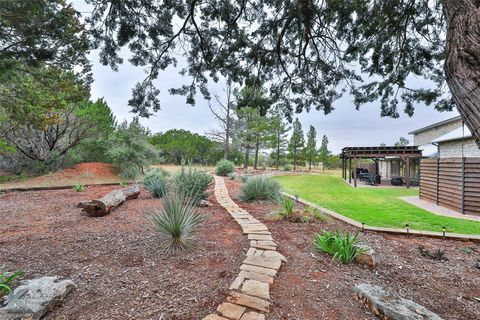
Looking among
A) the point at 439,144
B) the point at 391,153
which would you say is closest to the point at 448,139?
the point at 439,144

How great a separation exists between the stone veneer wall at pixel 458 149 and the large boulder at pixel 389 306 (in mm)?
12545

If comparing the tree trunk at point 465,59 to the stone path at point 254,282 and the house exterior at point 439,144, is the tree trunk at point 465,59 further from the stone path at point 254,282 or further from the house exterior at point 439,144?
the house exterior at point 439,144

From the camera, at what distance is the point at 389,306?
1.92m

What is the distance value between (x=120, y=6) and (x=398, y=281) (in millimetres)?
5555

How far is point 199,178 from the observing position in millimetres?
6328

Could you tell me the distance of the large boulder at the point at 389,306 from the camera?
1820 mm

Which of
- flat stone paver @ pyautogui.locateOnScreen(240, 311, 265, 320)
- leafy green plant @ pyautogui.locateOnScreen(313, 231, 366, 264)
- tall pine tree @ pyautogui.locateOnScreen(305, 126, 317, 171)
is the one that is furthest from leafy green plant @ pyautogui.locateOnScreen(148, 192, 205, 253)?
tall pine tree @ pyautogui.locateOnScreen(305, 126, 317, 171)

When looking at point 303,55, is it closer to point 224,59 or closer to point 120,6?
point 224,59

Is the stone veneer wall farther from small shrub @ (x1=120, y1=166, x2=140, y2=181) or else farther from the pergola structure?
small shrub @ (x1=120, y1=166, x2=140, y2=181)

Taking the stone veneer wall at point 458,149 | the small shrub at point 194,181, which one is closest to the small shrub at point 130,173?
the small shrub at point 194,181

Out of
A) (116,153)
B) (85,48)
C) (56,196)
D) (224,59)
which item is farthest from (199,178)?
(116,153)

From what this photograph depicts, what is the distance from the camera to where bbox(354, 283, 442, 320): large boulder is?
182 cm

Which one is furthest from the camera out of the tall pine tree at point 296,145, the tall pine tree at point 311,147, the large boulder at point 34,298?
the tall pine tree at point 311,147

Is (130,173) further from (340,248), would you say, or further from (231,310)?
(231,310)
